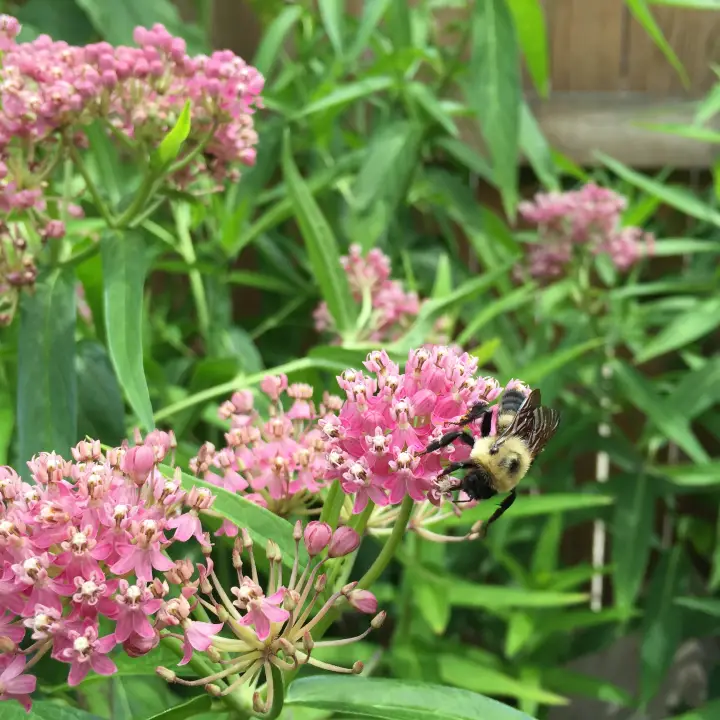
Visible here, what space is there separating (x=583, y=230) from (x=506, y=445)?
3.65 ft

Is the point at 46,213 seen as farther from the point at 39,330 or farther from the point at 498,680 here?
the point at 498,680

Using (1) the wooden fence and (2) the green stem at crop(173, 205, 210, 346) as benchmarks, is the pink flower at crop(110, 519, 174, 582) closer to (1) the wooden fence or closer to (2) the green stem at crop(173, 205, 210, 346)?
(2) the green stem at crop(173, 205, 210, 346)

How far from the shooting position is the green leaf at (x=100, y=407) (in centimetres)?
82

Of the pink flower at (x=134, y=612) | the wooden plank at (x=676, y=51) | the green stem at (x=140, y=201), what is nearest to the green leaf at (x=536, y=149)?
the wooden plank at (x=676, y=51)

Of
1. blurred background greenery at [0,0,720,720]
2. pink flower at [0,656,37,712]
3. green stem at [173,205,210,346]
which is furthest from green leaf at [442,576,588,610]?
pink flower at [0,656,37,712]

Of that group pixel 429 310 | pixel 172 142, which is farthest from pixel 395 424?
pixel 429 310

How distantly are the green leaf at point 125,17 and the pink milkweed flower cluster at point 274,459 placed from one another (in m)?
0.83

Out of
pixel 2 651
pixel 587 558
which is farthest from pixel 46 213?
pixel 587 558

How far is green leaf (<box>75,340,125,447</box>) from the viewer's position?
32.2 inches

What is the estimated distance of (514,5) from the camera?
1.30m

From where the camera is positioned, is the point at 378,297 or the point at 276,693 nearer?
the point at 276,693

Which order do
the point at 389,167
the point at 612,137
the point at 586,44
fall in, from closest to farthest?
the point at 389,167, the point at 612,137, the point at 586,44

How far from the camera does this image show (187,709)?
0.52 m

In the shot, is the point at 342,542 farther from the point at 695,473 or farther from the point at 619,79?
the point at 619,79
